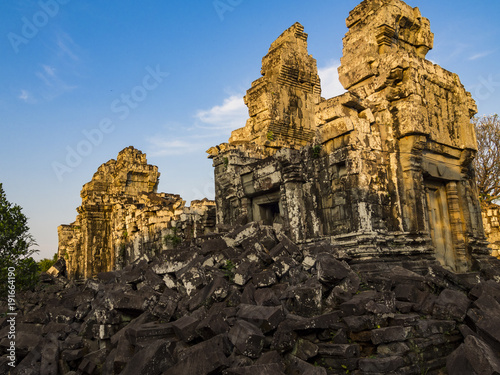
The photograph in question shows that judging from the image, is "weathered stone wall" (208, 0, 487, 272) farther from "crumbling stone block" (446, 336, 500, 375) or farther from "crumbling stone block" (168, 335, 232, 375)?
"crumbling stone block" (168, 335, 232, 375)

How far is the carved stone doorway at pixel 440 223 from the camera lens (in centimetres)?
869

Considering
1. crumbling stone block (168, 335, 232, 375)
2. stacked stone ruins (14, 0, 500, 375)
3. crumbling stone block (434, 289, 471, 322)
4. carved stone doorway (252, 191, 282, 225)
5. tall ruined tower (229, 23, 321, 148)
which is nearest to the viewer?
crumbling stone block (168, 335, 232, 375)

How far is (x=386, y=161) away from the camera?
785 centimetres

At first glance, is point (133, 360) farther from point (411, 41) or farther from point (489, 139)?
point (489, 139)

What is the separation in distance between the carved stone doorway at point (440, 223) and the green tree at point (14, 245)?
9730 millimetres

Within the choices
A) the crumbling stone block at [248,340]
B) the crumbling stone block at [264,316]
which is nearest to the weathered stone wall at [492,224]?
the crumbling stone block at [264,316]

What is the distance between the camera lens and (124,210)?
18.1 m

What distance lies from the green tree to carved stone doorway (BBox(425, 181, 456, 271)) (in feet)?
31.9

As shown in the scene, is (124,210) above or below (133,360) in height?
above

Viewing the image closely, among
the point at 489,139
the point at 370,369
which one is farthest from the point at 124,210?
the point at 489,139

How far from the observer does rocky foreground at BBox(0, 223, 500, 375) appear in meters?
4.25

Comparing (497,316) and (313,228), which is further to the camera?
(313,228)

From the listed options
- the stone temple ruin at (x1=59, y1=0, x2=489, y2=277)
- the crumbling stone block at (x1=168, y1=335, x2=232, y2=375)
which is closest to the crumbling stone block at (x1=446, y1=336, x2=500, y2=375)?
the crumbling stone block at (x1=168, y1=335, x2=232, y2=375)

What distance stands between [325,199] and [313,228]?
70 centimetres
